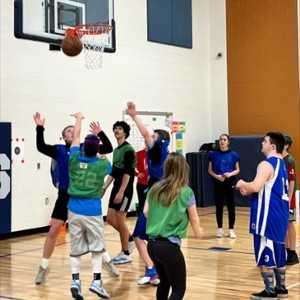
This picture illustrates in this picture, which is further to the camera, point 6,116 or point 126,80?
point 126,80

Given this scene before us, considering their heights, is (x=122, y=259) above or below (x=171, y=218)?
below

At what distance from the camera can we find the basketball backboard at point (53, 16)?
8.51 metres

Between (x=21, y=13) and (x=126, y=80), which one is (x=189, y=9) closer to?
(x=126, y=80)

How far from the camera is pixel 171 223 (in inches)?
179

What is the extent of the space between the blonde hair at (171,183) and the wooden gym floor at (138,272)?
1.96 metres

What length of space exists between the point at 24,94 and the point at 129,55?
123 inches

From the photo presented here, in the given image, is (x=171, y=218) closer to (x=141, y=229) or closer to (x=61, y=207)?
(x=141, y=229)

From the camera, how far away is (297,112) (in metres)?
14.5

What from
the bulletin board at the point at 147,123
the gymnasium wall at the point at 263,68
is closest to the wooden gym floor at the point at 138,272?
the bulletin board at the point at 147,123

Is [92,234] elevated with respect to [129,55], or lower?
lower

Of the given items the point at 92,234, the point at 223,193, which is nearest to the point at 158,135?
the point at 92,234

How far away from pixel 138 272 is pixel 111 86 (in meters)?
6.09

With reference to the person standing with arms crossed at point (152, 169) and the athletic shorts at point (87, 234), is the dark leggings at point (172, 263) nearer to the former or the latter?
the athletic shorts at point (87, 234)

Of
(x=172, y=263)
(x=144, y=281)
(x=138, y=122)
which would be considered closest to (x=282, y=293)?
(x=144, y=281)
